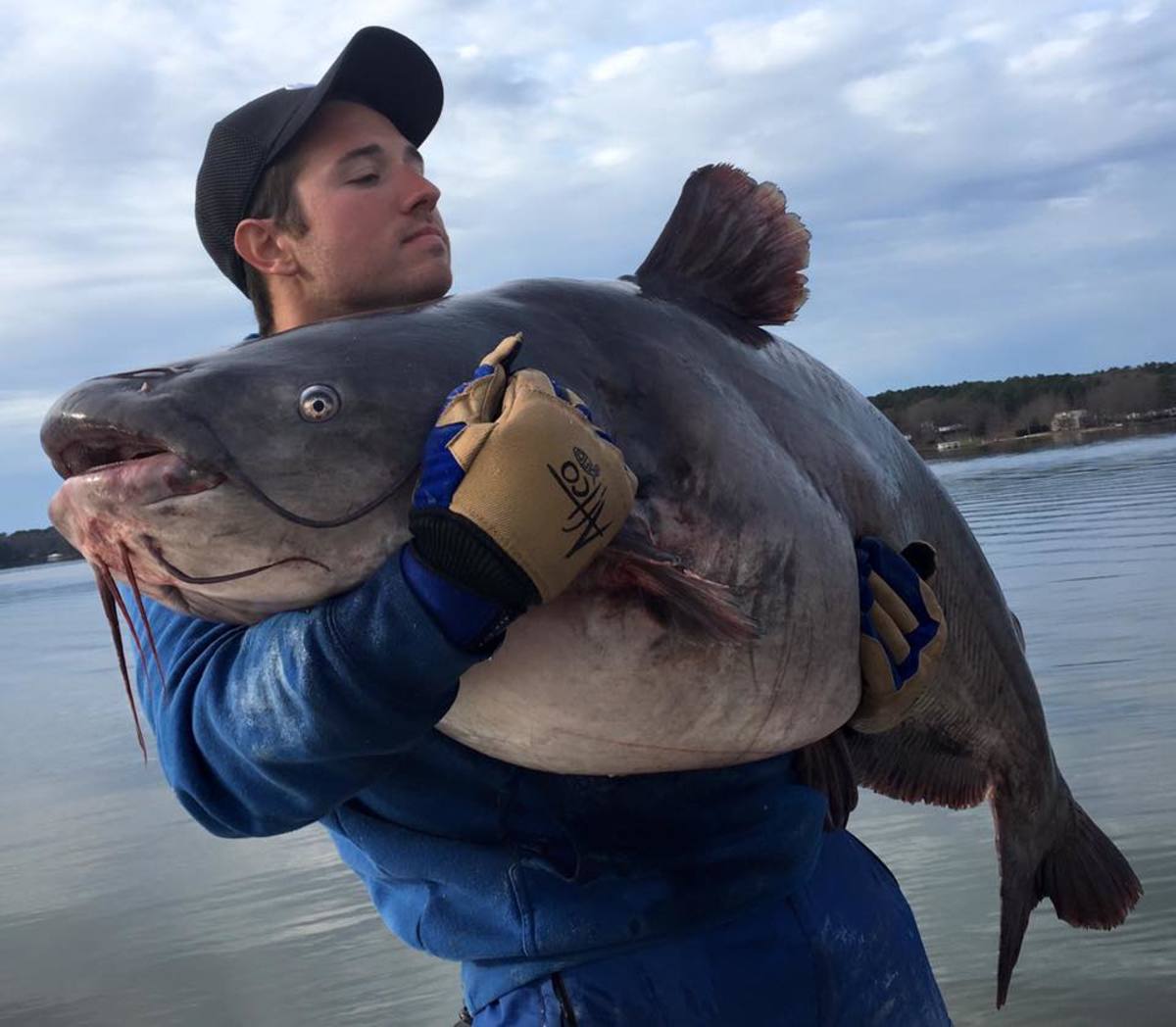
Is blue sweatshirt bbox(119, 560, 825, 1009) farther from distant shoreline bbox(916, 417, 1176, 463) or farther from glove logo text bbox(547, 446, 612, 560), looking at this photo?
distant shoreline bbox(916, 417, 1176, 463)

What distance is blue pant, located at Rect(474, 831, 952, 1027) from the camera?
1.97m

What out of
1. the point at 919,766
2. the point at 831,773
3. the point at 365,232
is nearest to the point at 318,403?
the point at 365,232

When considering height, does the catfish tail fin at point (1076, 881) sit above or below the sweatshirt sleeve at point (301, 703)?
below

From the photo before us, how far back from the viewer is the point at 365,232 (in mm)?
2338

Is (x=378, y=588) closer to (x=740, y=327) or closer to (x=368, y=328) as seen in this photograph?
(x=368, y=328)

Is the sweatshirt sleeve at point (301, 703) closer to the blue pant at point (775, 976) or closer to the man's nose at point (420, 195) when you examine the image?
the blue pant at point (775, 976)

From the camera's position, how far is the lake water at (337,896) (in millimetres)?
4340

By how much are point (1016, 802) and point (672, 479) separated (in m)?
1.39

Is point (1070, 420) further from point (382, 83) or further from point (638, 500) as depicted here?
point (638, 500)

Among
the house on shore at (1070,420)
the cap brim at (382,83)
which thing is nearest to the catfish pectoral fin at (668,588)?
the cap brim at (382,83)

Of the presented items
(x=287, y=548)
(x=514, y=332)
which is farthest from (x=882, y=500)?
(x=287, y=548)

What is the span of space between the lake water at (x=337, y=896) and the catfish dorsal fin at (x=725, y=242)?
267 centimetres

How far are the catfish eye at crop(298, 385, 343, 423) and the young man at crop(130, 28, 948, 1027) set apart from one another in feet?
0.56

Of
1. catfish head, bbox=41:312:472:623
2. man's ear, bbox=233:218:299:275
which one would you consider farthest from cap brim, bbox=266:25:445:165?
catfish head, bbox=41:312:472:623
